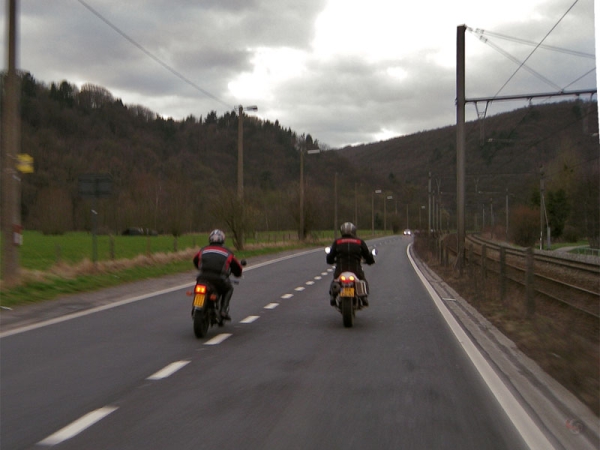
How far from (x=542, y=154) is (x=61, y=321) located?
43.0 m

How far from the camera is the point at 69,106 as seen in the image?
71.9 meters

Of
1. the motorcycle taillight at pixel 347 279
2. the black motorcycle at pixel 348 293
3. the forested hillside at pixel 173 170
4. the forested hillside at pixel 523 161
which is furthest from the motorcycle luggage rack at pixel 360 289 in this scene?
the forested hillside at pixel 173 170

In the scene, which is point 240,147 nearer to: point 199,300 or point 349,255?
point 349,255

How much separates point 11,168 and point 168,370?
9823 millimetres

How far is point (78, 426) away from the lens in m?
5.42

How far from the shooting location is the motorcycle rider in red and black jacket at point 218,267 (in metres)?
10.4

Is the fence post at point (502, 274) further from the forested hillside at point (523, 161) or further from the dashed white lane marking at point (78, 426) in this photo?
the dashed white lane marking at point (78, 426)

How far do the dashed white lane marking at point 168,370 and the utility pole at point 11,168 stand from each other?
8.99 metres

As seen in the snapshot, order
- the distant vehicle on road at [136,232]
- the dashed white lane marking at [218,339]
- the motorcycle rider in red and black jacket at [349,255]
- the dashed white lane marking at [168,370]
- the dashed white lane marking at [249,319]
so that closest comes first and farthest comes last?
1. the dashed white lane marking at [168,370]
2. the dashed white lane marking at [218,339]
3. the motorcycle rider in red and black jacket at [349,255]
4. the dashed white lane marking at [249,319]
5. the distant vehicle on road at [136,232]

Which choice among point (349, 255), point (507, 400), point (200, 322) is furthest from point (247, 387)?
point (349, 255)

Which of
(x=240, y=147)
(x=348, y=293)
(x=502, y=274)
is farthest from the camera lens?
A: (x=240, y=147)

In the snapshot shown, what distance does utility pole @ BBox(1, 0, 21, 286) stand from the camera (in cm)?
1556

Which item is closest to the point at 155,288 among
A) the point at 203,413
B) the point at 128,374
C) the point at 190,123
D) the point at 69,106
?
the point at 128,374

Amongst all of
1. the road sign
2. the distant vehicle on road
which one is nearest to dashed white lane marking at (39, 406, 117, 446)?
the road sign
